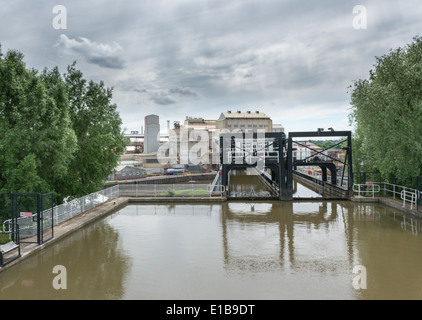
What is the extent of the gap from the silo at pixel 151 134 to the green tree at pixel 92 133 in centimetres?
5882

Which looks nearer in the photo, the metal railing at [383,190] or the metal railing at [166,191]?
the metal railing at [383,190]

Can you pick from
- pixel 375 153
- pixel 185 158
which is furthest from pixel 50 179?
pixel 185 158

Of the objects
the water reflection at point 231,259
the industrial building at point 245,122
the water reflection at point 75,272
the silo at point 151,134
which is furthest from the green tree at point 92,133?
the industrial building at point 245,122

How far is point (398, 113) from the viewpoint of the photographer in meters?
20.5

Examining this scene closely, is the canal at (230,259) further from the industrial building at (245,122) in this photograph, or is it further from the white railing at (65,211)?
the industrial building at (245,122)

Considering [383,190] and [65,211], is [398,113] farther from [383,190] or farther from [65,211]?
[65,211]

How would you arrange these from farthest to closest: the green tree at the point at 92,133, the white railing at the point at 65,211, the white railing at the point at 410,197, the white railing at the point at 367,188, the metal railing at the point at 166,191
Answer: the metal railing at the point at 166,191 → the white railing at the point at 367,188 → the green tree at the point at 92,133 → the white railing at the point at 410,197 → the white railing at the point at 65,211

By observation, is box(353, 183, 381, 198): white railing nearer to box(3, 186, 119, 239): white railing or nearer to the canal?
the canal

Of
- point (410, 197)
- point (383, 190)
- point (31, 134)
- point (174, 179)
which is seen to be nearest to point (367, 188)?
point (383, 190)

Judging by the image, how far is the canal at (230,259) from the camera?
27.6 feet

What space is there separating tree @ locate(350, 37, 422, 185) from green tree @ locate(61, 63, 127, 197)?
18.1 metres

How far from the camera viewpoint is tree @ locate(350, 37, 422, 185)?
19.2 m

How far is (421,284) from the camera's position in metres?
8.75

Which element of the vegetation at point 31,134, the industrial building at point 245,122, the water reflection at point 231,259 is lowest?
the water reflection at point 231,259
